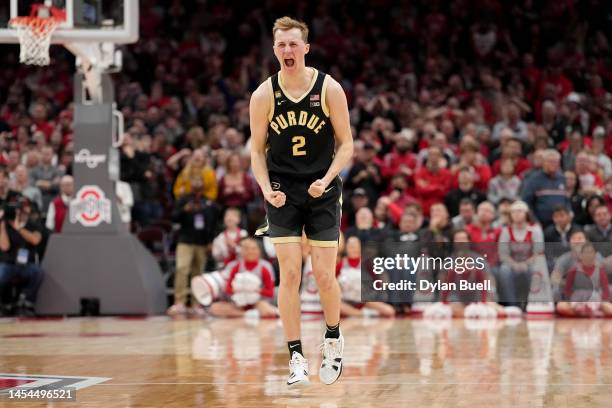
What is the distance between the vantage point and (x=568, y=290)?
13484 mm

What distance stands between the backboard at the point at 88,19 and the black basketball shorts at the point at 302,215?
22.3ft

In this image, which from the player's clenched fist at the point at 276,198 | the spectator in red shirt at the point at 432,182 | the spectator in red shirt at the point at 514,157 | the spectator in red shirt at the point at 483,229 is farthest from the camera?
the spectator in red shirt at the point at 514,157

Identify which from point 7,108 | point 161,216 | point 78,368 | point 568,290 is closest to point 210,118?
point 161,216

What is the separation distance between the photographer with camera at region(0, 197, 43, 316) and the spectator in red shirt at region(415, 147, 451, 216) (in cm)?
555

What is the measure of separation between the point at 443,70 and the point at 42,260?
30.7 feet

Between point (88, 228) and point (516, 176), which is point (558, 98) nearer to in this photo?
point (516, 176)

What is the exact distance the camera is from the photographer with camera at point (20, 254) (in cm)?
1491

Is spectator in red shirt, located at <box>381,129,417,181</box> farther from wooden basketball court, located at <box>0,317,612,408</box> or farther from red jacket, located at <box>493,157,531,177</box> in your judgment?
wooden basketball court, located at <box>0,317,612,408</box>

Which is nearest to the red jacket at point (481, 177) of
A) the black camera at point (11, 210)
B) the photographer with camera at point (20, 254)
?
the photographer with camera at point (20, 254)

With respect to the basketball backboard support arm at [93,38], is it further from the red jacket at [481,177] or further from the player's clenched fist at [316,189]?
the player's clenched fist at [316,189]

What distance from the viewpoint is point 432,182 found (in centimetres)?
1612

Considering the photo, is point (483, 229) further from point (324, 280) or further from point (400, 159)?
point (324, 280)

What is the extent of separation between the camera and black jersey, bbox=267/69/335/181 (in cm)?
742

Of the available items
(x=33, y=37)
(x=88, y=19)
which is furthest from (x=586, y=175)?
(x=33, y=37)
